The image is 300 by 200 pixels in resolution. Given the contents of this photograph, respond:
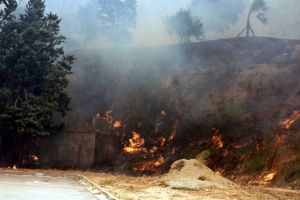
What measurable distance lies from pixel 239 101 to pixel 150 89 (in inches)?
366

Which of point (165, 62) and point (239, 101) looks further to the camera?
point (165, 62)

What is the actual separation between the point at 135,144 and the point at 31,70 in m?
9.48

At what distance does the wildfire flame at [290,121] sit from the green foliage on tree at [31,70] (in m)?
15.6

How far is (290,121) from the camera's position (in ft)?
83.0

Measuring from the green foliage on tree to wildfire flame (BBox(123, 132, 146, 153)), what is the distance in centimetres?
577

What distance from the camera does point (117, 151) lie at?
30.5 m

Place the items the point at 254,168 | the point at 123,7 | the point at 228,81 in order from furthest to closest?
1. the point at 123,7
2. the point at 228,81
3. the point at 254,168

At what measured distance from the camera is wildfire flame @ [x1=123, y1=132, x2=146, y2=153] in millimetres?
29734

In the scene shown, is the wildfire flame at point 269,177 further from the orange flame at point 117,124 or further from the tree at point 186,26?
the tree at point 186,26

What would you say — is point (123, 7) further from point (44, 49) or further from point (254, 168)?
point (254, 168)

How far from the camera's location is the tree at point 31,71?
28562 millimetres

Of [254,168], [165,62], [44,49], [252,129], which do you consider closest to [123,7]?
[165,62]

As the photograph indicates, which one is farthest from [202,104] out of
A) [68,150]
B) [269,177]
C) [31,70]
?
[31,70]

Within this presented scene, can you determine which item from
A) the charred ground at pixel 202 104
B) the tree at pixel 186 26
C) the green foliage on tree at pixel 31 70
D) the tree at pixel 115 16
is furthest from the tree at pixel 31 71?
the tree at pixel 115 16
